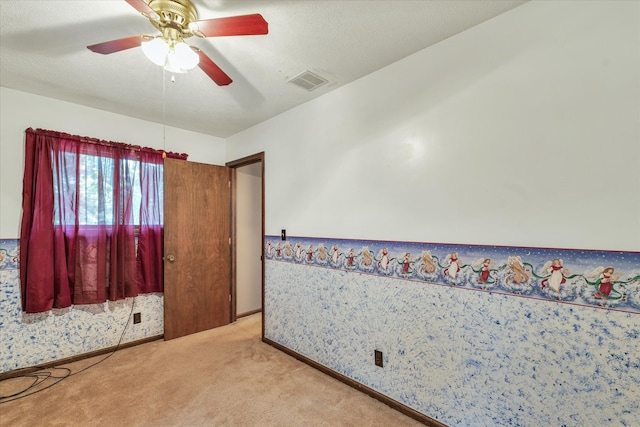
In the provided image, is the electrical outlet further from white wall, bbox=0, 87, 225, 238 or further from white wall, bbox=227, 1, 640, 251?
white wall, bbox=0, 87, 225, 238

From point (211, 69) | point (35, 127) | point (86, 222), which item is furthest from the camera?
point (86, 222)

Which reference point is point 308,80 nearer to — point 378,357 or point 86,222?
point 378,357

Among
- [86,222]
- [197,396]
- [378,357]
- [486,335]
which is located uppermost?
[86,222]

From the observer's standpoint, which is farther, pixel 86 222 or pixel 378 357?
pixel 86 222

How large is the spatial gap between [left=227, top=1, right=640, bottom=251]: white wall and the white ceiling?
19 centimetres

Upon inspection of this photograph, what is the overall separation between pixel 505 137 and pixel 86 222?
3503 mm

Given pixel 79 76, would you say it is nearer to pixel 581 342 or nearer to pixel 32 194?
pixel 32 194

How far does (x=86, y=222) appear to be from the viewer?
104 inches

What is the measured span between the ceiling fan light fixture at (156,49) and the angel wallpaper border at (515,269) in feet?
5.58

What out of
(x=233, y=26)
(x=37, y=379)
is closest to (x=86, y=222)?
(x=37, y=379)

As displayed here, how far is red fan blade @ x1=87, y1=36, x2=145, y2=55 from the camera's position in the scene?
140 cm

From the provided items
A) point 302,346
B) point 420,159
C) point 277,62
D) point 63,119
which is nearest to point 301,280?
point 302,346

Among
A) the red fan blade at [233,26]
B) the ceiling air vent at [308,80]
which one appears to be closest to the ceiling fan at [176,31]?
the red fan blade at [233,26]

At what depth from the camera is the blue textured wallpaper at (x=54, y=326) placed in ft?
7.61
